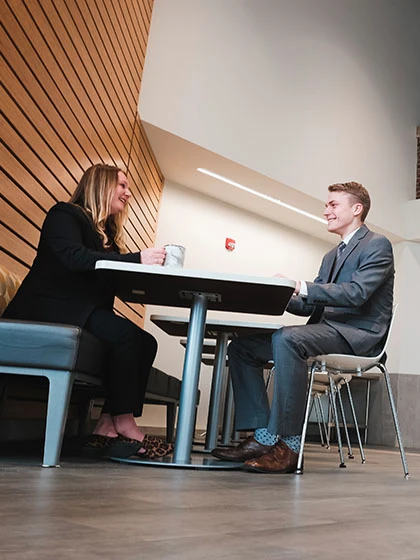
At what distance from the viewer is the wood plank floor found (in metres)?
0.85

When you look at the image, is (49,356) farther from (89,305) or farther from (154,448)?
(154,448)

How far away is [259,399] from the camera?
2.70m

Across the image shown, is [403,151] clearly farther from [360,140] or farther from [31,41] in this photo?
[31,41]

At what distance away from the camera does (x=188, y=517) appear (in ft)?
3.73

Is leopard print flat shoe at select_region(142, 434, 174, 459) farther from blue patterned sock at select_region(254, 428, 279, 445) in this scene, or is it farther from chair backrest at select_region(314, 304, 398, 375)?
chair backrest at select_region(314, 304, 398, 375)

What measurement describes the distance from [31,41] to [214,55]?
3.03 meters

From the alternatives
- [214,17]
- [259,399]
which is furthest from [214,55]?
[259,399]

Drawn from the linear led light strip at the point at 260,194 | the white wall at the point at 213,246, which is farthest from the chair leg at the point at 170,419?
the linear led light strip at the point at 260,194

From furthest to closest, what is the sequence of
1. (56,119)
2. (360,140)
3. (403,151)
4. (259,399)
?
1. (403,151)
2. (360,140)
3. (56,119)
4. (259,399)

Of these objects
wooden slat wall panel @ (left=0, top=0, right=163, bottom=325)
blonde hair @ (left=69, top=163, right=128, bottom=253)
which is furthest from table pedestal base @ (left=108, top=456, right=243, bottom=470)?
wooden slat wall panel @ (left=0, top=0, right=163, bottom=325)

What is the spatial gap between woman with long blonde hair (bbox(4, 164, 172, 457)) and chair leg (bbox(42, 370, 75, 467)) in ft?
1.18

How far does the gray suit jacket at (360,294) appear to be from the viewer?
258 cm

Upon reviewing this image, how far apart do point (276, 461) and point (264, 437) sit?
10.0 inches

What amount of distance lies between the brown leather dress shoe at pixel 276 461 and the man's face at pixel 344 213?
1093 millimetres
